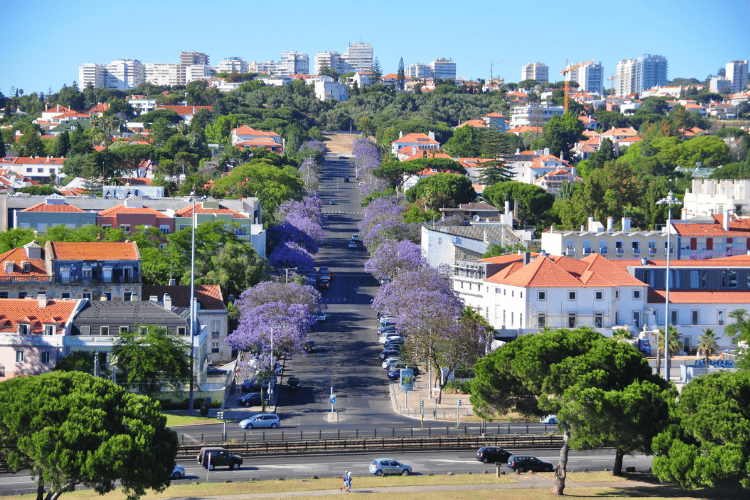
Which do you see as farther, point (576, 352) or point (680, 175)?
point (680, 175)

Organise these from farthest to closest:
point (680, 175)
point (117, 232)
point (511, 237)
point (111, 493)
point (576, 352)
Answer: point (680, 175) → point (511, 237) → point (117, 232) → point (576, 352) → point (111, 493)

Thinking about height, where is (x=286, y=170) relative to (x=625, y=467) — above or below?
above

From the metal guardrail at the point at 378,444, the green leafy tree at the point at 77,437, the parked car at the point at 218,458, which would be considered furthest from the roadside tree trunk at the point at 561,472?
the green leafy tree at the point at 77,437

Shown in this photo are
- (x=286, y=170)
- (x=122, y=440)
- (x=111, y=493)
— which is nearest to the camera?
(x=122, y=440)

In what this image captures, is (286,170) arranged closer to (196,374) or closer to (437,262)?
(437,262)

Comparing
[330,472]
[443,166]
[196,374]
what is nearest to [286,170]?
[443,166]

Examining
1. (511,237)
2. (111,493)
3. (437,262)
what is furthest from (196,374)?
(511,237)
